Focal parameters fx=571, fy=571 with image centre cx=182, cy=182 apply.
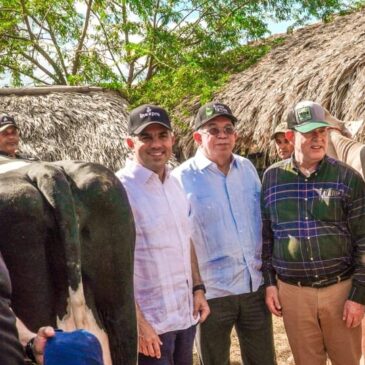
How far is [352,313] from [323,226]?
443 millimetres

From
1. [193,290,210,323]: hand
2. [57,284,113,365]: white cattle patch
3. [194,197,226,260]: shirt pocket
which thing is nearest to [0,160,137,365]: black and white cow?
[57,284,113,365]: white cattle patch

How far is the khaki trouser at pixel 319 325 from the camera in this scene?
2869mm

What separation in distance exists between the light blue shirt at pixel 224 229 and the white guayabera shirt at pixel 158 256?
29 centimetres

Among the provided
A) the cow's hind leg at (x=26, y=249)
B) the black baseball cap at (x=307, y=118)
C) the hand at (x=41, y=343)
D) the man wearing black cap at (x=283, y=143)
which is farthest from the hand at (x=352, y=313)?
the man wearing black cap at (x=283, y=143)

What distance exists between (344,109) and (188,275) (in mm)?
3193

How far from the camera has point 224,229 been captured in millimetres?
3121

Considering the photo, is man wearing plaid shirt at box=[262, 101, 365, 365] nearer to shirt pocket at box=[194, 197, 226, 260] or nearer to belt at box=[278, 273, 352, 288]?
belt at box=[278, 273, 352, 288]

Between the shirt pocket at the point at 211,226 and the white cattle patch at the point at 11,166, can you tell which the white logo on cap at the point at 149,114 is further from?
the white cattle patch at the point at 11,166

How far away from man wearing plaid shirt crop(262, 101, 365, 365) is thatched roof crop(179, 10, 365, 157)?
2.14 meters

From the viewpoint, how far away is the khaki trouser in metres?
2.87

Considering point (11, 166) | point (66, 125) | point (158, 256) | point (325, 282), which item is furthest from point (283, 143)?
point (66, 125)

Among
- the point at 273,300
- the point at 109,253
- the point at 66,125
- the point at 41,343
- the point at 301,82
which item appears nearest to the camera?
the point at 41,343

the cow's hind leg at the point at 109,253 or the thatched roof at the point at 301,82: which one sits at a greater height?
the thatched roof at the point at 301,82

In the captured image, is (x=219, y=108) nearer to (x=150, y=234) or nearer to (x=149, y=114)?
(x=149, y=114)
